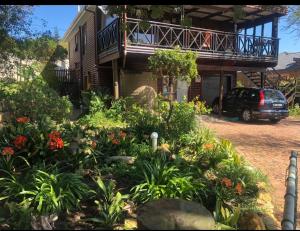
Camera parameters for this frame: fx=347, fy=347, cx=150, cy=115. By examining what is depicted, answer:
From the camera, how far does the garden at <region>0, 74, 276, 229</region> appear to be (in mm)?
4309

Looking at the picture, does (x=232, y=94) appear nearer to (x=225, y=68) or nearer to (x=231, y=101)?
(x=231, y=101)

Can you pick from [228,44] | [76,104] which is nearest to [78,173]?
[228,44]

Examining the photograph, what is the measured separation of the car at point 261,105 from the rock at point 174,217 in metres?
11.7

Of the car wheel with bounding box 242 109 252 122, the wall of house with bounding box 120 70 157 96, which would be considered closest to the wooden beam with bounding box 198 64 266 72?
the wall of house with bounding box 120 70 157 96

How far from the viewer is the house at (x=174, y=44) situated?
45.6 feet

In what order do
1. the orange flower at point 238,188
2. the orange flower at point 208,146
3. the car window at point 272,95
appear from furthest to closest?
the car window at point 272,95 < the orange flower at point 208,146 < the orange flower at point 238,188

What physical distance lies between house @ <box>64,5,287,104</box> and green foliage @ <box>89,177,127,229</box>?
28.7 ft

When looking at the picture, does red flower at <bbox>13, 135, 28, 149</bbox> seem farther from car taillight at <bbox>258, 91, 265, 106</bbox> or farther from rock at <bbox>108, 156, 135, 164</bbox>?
car taillight at <bbox>258, 91, 265, 106</bbox>

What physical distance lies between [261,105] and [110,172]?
1000 centimetres

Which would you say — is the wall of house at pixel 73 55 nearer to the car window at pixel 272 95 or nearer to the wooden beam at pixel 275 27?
the wooden beam at pixel 275 27

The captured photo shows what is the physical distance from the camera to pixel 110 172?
233 inches

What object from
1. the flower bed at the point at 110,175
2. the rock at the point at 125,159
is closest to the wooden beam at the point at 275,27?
the flower bed at the point at 110,175

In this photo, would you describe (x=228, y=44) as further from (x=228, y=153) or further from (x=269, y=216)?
(x=269, y=216)

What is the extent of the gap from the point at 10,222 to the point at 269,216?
11.0 ft
